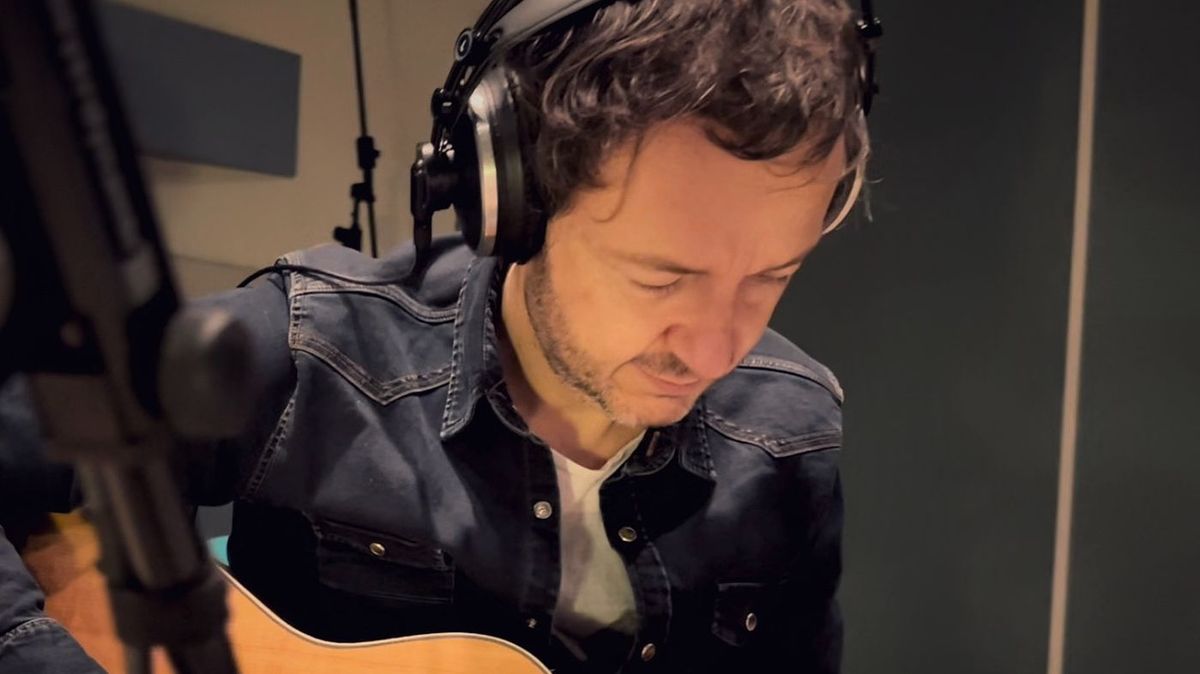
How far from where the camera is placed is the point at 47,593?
88cm

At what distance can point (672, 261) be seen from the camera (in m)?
0.84

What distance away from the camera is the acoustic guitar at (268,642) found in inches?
34.1

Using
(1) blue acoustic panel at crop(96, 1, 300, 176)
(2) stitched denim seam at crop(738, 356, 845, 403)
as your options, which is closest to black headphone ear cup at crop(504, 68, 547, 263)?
(2) stitched denim seam at crop(738, 356, 845, 403)

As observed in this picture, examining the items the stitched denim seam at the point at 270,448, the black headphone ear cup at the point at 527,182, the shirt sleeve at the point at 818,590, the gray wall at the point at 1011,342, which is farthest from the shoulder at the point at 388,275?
the gray wall at the point at 1011,342

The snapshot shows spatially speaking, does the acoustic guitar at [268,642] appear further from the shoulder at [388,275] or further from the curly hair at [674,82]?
the curly hair at [674,82]

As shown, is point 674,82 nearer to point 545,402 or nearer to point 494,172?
point 494,172

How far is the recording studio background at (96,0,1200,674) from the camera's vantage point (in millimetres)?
1554

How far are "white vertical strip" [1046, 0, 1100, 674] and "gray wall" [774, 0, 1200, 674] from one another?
1cm

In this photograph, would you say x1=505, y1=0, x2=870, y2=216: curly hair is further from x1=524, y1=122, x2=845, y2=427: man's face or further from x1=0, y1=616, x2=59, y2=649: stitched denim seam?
x1=0, y1=616, x2=59, y2=649: stitched denim seam

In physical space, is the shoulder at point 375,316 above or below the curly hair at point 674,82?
below

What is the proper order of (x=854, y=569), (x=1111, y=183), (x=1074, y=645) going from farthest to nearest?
(x=854, y=569) < (x=1074, y=645) < (x=1111, y=183)

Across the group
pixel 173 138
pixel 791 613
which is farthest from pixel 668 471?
pixel 173 138

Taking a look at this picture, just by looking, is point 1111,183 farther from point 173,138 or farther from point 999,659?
point 173,138

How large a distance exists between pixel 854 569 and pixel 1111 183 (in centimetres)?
77
